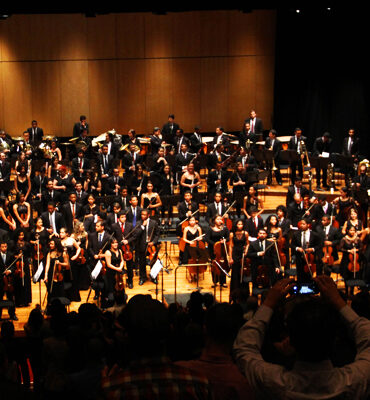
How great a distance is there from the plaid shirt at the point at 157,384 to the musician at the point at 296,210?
10.5 meters

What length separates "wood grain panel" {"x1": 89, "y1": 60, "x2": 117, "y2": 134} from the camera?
63.4 feet

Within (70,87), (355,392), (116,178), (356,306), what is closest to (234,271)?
(116,178)

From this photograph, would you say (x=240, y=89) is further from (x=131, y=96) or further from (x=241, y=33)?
(x=131, y=96)

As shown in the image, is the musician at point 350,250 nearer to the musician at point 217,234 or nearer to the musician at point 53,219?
the musician at point 217,234

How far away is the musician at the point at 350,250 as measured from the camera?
35.0 ft

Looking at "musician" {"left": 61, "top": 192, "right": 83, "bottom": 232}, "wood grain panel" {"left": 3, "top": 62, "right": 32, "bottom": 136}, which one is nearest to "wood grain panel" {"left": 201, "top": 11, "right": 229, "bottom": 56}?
"wood grain panel" {"left": 3, "top": 62, "right": 32, "bottom": 136}

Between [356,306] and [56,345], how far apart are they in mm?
2187

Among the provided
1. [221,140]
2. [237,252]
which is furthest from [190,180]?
[237,252]

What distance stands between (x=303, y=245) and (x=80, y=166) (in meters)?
5.77

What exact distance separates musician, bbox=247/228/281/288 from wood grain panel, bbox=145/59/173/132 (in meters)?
Result: 9.48

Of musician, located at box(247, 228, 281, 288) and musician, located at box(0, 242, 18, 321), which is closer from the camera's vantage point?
musician, located at box(0, 242, 18, 321)

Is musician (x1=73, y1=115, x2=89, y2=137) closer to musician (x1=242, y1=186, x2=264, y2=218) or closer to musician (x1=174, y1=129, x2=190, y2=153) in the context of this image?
musician (x1=174, y1=129, x2=190, y2=153)

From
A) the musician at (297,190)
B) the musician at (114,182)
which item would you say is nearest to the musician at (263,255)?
the musician at (297,190)

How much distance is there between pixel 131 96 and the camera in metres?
19.6
